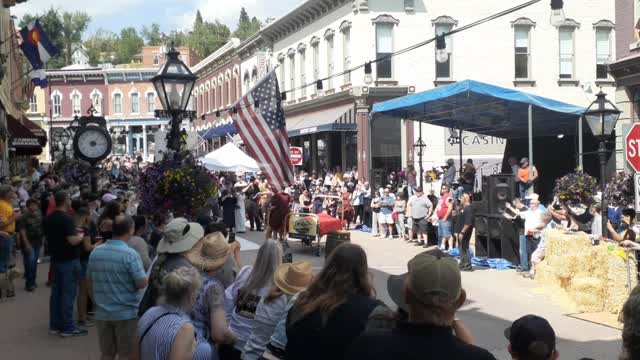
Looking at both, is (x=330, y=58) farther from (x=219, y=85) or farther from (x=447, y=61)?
(x=219, y=85)

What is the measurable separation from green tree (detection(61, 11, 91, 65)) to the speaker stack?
87635 millimetres

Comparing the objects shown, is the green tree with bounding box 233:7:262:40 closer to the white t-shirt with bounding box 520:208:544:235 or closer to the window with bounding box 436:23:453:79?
the window with bounding box 436:23:453:79

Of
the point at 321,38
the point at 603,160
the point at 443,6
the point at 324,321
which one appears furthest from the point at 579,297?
the point at 321,38

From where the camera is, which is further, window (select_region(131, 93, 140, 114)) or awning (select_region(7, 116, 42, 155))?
window (select_region(131, 93, 140, 114))

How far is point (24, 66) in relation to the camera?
38.6m

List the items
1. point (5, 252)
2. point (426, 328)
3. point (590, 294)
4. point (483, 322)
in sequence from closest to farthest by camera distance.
Result: point (426, 328)
point (483, 322)
point (590, 294)
point (5, 252)

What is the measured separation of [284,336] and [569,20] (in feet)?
106

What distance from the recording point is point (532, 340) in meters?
3.64

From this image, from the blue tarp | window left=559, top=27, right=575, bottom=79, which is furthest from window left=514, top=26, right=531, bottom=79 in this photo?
the blue tarp

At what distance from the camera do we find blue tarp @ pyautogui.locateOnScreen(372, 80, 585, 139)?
18797mm

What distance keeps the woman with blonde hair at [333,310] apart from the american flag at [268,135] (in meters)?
6.98

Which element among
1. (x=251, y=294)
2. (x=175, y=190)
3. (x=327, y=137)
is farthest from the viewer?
(x=327, y=137)

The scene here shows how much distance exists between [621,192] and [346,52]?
65.9 feet

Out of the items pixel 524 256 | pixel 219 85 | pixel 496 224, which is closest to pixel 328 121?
pixel 496 224
